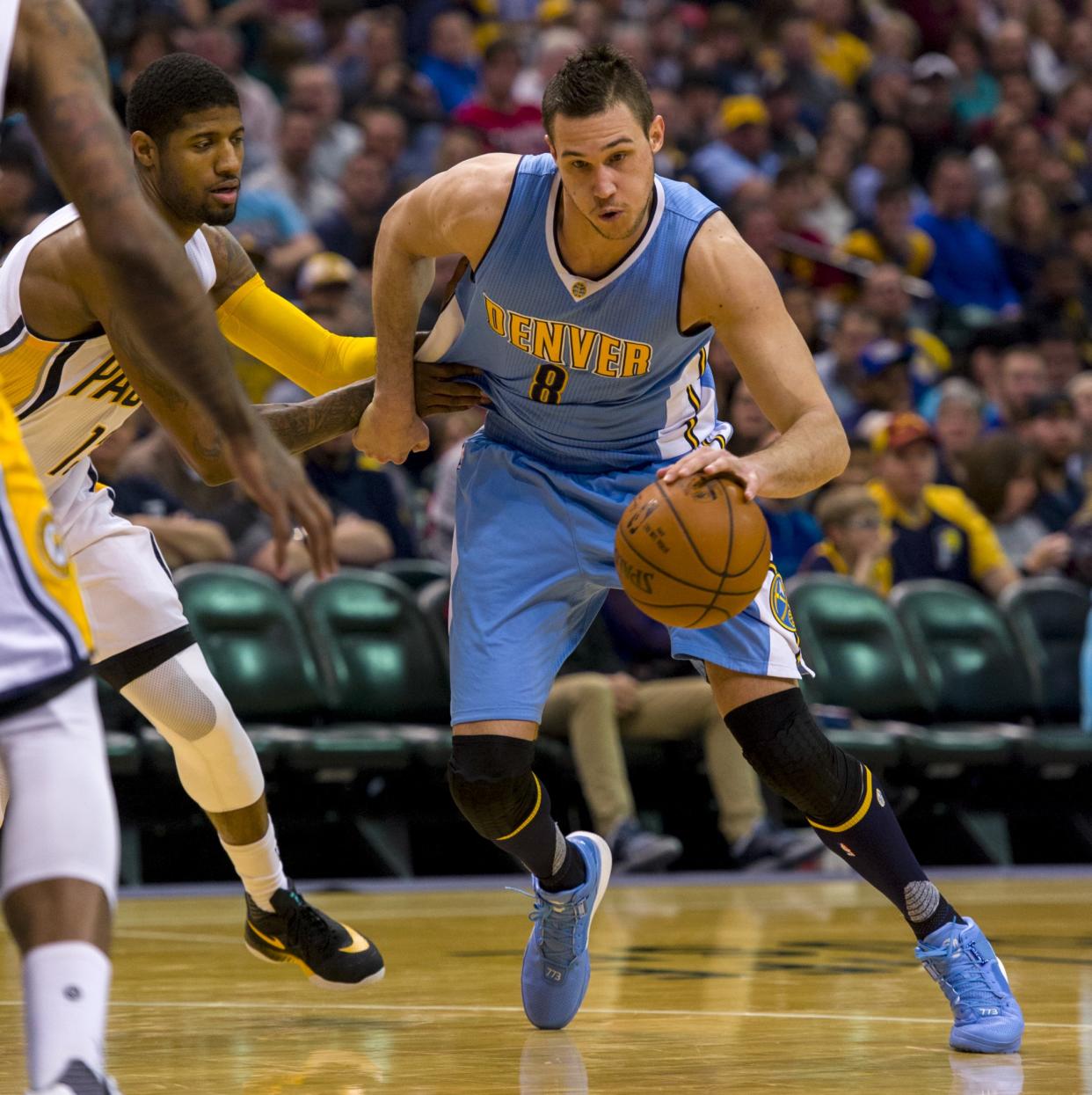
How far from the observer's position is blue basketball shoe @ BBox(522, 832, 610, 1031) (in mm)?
4625

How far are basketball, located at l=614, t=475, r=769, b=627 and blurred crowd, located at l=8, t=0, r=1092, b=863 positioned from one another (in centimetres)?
417

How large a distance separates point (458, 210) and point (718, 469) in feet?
3.47

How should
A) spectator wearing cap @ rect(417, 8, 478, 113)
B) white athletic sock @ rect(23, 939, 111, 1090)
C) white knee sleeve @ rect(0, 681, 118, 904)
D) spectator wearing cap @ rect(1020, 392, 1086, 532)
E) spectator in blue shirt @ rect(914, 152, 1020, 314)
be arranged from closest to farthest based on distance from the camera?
white athletic sock @ rect(23, 939, 111, 1090)
white knee sleeve @ rect(0, 681, 118, 904)
spectator wearing cap @ rect(1020, 392, 1086, 532)
spectator wearing cap @ rect(417, 8, 478, 113)
spectator in blue shirt @ rect(914, 152, 1020, 314)

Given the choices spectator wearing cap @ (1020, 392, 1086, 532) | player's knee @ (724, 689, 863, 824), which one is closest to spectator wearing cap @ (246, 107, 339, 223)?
spectator wearing cap @ (1020, 392, 1086, 532)

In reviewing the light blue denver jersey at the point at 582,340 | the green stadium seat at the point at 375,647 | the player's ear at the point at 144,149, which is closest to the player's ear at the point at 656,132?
the light blue denver jersey at the point at 582,340

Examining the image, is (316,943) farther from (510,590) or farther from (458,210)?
(458,210)

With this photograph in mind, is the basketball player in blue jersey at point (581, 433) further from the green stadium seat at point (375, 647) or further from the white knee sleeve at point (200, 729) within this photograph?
the green stadium seat at point (375, 647)

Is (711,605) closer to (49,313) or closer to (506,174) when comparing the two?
(506,174)

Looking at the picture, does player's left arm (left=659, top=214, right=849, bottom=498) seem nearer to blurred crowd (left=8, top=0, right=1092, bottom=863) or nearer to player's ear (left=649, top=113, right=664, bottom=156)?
player's ear (left=649, top=113, right=664, bottom=156)

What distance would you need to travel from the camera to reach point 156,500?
Result: 820 centimetres

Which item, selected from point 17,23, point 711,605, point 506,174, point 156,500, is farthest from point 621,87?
point 156,500

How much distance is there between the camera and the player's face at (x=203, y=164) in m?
4.27

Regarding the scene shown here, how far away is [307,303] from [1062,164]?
7.38m

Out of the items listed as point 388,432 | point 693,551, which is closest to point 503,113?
point 388,432
